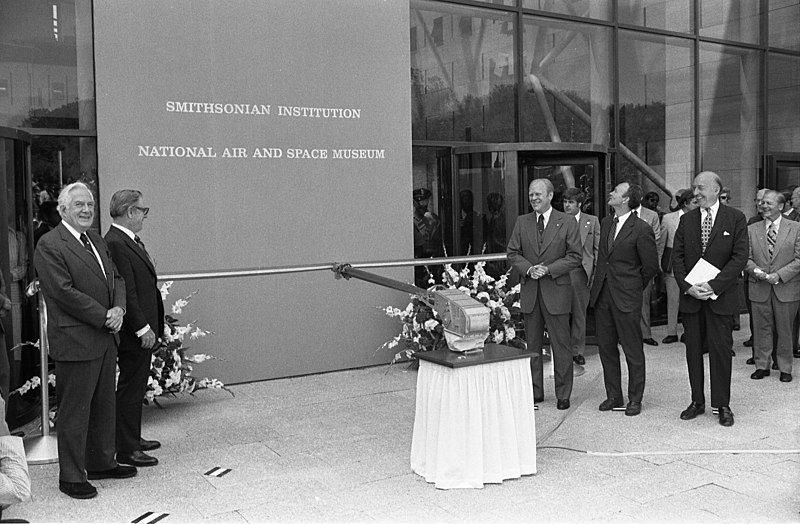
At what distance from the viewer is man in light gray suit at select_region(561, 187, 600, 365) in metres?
9.12

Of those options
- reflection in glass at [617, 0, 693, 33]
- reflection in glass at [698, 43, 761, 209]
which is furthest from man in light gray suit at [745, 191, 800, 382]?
reflection in glass at [698, 43, 761, 209]

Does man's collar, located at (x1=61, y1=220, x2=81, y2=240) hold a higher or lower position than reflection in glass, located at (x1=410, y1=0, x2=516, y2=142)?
lower

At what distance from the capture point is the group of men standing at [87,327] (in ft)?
16.4

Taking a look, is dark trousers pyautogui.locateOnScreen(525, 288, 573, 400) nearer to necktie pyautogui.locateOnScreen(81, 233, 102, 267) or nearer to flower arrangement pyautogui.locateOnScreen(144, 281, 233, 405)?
flower arrangement pyautogui.locateOnScreen(144, 281, 233, 405)

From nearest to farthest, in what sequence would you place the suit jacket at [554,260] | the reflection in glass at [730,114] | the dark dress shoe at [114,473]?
the dark dress shoe at [114,473], the suit jacket at [554,260], the reflection in glass at [730,114]

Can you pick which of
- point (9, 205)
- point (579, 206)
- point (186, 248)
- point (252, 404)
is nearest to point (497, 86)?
point (579, 206)

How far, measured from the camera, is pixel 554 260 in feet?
23.3

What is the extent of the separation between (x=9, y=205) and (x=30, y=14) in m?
2.08

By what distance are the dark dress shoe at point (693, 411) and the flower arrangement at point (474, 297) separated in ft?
7.24

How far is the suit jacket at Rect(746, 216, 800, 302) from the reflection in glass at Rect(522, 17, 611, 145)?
3.19 meters

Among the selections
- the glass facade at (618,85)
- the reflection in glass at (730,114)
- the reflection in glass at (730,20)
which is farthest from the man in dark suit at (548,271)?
the reflection in glass at (730,20)

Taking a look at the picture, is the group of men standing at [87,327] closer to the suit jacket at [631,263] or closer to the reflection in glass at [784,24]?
the suit jacket at [631,263]

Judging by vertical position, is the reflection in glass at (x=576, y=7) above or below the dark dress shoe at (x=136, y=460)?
above

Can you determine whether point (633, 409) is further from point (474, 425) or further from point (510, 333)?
point (474, 425)
